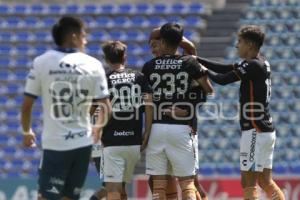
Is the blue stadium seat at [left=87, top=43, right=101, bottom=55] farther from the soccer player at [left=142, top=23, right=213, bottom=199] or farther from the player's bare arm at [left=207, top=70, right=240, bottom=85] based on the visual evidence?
the player's bare arm at [left=207, top=70, right=240, bottom=85]

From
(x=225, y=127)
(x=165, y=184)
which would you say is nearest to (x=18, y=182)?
(x=225, y=127)

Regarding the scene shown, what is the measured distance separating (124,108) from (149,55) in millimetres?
12540

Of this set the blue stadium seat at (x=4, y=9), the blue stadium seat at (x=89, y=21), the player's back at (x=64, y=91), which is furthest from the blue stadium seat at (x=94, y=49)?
the player's back at (x=64, y=91)

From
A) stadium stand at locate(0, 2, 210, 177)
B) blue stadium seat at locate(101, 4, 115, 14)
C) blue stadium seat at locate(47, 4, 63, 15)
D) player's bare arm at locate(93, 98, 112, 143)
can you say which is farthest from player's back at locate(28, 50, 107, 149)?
blue stadium seat at locate(47, 4, 63, 15)

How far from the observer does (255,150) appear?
9.62 m

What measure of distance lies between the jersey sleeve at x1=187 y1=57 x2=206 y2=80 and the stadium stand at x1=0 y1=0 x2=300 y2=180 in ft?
32.7

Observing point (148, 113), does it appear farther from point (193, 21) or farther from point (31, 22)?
point (31, 22)

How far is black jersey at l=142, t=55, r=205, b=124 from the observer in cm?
938

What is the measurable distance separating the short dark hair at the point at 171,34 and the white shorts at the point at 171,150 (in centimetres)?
90

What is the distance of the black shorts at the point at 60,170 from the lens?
25.0 ft

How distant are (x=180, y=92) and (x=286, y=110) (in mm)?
11565

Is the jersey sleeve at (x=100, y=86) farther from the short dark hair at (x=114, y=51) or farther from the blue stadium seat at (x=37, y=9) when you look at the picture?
the blue stadium seat at (x=37, y=9)

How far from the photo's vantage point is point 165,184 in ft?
31.6

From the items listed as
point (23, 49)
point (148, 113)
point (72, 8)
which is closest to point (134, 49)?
point (72, 8)
